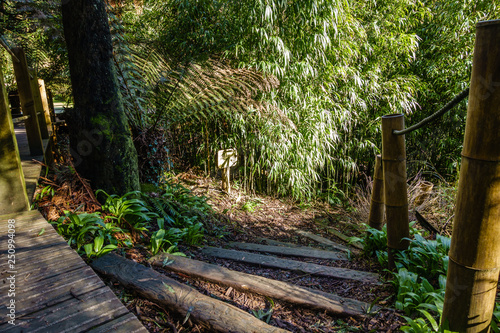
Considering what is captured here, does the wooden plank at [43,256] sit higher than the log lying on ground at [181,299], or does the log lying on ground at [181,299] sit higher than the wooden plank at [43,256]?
the wooden plank at [43,256]

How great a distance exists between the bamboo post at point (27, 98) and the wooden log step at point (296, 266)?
1.89 metres

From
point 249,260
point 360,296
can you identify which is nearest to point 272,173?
point 249,260

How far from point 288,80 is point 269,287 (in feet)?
9.48

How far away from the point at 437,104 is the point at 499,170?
4.89 m

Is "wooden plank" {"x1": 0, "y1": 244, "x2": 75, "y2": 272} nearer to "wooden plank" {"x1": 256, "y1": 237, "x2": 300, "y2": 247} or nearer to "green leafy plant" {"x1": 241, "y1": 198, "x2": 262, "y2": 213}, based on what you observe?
"wooden plank" {"x1": 256, "y1": 237, "x2": 300, "y2": 247}

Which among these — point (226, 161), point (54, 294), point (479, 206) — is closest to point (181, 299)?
point (54, 294)

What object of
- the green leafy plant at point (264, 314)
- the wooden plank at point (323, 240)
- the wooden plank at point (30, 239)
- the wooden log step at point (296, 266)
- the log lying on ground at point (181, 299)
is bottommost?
the wooden plank at point (323, 240)

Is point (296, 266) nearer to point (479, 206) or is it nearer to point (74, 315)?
point (479, 206)

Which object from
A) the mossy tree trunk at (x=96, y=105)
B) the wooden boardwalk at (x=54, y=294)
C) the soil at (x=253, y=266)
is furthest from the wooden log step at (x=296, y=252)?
the wooden boardwalk at (x=54, y=294)

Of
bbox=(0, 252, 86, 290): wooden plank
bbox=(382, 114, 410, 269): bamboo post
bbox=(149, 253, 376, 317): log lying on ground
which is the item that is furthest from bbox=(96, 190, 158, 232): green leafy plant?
bbox=(382, 114, 410, 269): bamboo post

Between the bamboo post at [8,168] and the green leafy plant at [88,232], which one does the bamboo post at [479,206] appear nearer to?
the green leafy plant at [88,232]

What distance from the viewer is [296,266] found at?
2041 mm

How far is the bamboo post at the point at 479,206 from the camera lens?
823 millimetres

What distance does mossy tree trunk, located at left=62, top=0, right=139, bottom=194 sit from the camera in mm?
2003
